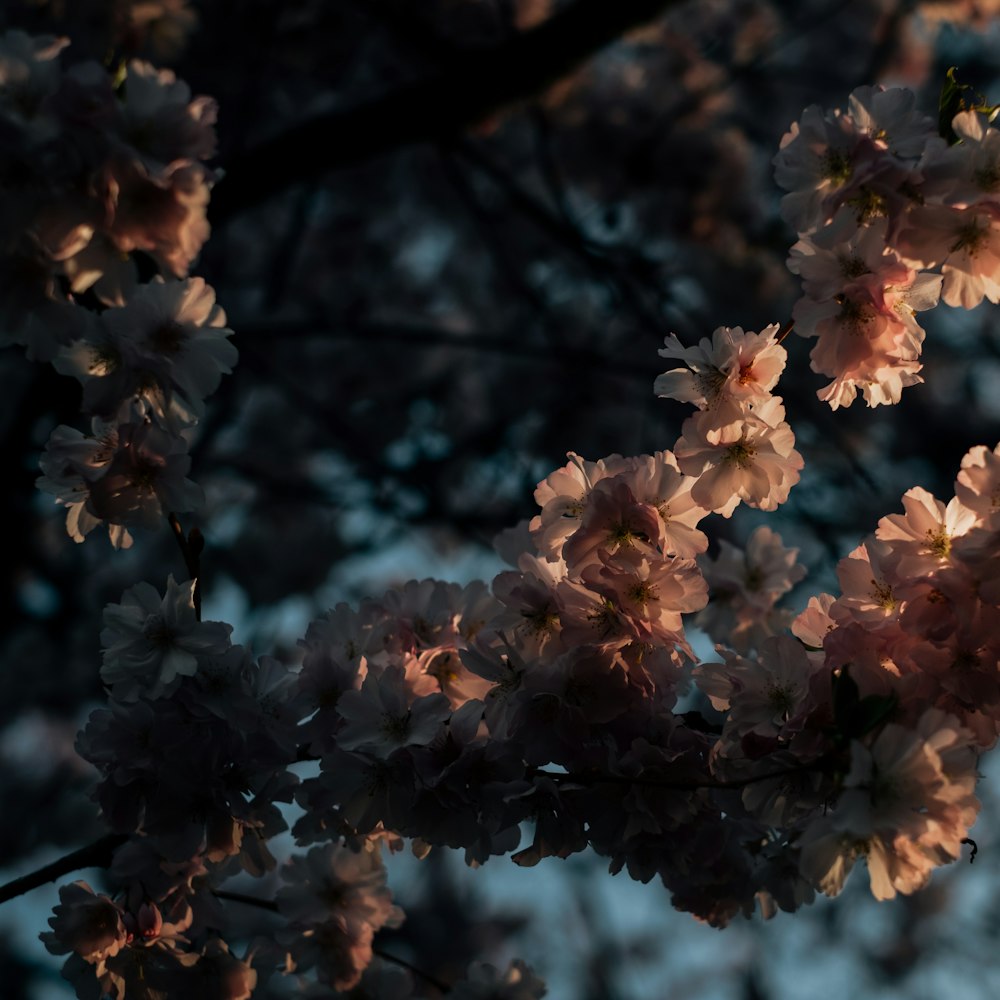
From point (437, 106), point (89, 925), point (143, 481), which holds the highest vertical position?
point (437, 106)

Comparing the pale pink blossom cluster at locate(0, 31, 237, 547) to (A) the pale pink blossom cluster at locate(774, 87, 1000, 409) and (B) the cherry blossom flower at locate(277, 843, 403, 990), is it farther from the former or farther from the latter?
(A) the pale pink blossom cluster at locate(774, 87, 1000, 409)

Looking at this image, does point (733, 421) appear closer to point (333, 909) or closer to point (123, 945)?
point (333, 909)

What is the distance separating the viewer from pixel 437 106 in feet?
12.7

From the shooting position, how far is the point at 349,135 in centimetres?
386

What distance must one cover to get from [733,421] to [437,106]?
2.50m

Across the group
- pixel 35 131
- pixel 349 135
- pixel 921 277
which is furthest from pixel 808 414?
pixel 35 131

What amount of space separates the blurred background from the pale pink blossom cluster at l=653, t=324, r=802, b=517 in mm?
2118

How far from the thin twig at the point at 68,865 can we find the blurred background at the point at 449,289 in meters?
2.34

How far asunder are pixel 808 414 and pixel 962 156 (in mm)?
3298

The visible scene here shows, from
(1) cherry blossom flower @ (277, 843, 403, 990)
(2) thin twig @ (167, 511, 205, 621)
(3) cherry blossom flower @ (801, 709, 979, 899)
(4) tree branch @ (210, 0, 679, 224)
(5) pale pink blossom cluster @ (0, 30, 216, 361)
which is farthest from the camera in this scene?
(4) tree branch @ (210, 0, 679, 224)

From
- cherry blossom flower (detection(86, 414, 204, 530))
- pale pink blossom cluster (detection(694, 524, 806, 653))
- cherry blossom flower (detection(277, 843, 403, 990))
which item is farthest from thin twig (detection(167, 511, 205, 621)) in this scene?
pale pink blossom cluster (detection(694, 524, 806, 653))

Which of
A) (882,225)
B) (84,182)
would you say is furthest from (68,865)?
(882,225)

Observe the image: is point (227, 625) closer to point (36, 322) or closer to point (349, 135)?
point (36, 322)

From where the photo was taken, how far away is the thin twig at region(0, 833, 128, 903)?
1.77m
